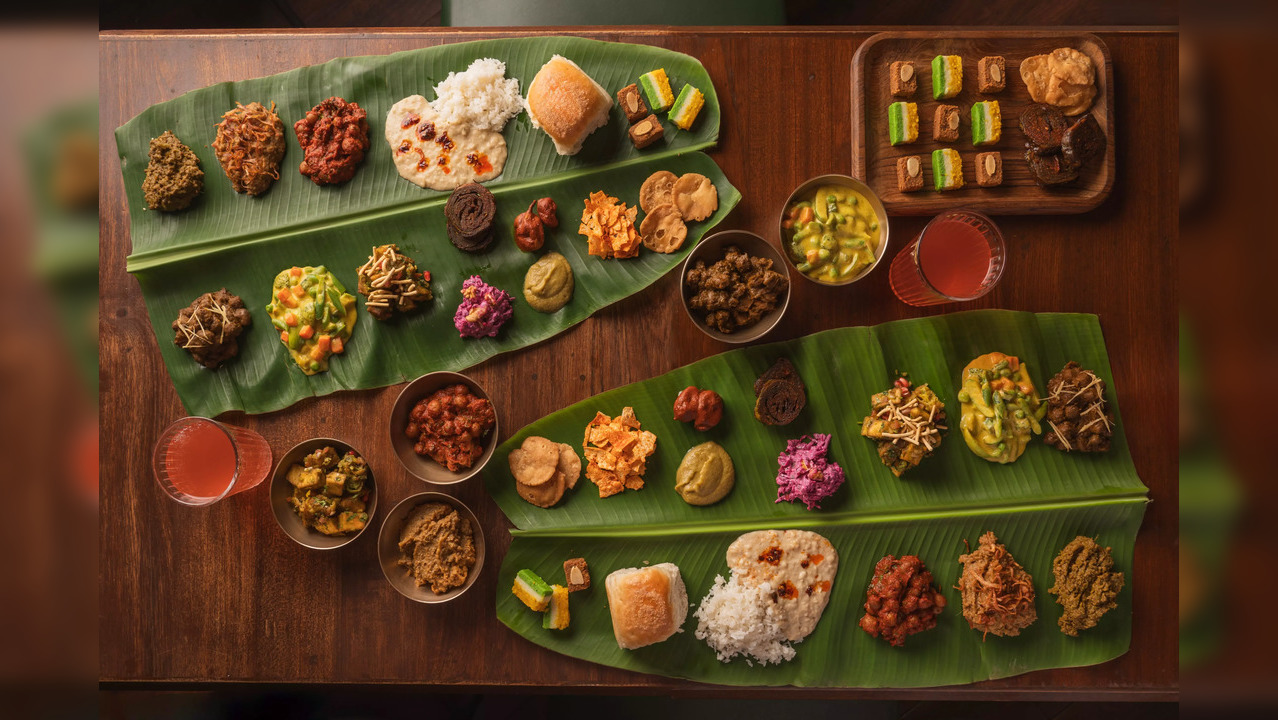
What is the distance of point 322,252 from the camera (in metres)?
3.44

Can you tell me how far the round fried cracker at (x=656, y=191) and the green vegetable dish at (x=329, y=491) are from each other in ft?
6.10

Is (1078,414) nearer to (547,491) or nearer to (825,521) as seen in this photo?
(825,521)

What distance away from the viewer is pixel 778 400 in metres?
3.32

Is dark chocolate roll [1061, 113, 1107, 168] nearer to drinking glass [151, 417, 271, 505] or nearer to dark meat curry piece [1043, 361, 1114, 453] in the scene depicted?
dark meat curry piece [1043, 361, 1114, 453]

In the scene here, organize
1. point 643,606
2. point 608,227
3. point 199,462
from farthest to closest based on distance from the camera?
point 608,227
point 199,462
point 643,606

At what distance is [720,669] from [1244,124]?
3068mm

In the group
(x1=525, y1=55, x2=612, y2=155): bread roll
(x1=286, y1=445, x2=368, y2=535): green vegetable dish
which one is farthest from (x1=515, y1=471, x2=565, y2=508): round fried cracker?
(x1=525, y1=55, x2=612, y2=155): bread roll

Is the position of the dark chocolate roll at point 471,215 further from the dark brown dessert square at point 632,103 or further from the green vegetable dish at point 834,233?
the green vegetable dish at point 834,233

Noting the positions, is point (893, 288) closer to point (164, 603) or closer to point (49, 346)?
point (49, 346)

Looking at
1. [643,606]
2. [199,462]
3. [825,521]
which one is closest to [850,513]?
[825,521]

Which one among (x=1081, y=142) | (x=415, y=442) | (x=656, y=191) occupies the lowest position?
(x=415, y=442)

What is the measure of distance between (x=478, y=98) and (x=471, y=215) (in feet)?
1.89

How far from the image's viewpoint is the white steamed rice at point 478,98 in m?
3.38

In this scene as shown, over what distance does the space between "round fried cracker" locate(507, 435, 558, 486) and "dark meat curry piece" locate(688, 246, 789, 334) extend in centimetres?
98
